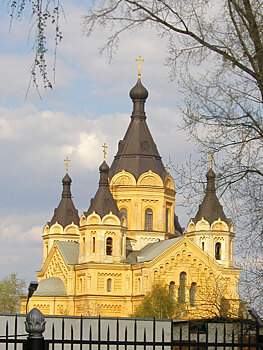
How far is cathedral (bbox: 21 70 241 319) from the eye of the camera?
54.0m

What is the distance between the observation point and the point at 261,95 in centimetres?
863

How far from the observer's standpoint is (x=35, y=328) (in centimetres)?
656

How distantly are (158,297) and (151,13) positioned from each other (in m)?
39.7

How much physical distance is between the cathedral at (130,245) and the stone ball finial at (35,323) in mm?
45096

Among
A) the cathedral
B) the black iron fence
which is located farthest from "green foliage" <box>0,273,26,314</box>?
the black iron fence

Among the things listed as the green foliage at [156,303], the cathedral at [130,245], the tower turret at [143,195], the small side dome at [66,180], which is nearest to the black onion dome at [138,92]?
the cathedral at [130,245]

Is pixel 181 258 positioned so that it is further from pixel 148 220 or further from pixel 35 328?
pixel 35 328

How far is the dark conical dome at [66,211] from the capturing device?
61.9m

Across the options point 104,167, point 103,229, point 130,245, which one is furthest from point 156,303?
point 104,167

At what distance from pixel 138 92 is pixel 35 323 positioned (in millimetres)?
54466

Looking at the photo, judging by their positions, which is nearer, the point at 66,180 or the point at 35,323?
the point at 35,323

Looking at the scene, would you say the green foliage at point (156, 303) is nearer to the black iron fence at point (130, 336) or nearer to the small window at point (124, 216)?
the small window at point (124, 216)

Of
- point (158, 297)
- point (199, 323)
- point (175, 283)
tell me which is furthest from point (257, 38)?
point (175, 283)

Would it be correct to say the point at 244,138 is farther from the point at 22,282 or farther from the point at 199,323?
the point at 22,282
